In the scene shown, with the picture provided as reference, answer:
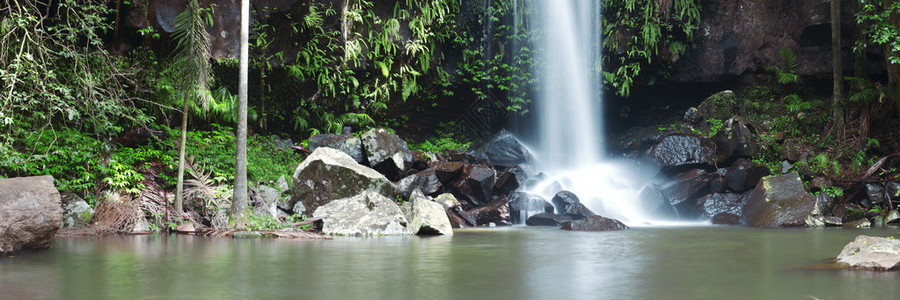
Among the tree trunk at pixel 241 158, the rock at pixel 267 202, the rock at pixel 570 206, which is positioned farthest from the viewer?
the rock at pixel 570 206

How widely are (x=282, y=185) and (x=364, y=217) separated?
116 inches

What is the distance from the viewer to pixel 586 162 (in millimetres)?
19125

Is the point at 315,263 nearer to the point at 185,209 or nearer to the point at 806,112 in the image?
the point at 185,209

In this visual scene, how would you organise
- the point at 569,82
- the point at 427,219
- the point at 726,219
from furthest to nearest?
the point at 569,82 < the point at 726,219 < the point at 427,219

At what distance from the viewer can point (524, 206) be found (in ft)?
45.2

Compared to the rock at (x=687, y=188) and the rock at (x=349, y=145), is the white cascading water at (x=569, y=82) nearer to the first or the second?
the rock at (x=687, y=188)

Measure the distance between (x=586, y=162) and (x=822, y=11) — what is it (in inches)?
310

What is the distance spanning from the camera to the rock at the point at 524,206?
13617 mm


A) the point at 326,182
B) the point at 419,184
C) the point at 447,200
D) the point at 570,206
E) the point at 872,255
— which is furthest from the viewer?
the point at 419,184

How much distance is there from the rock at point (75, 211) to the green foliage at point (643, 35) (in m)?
14.7

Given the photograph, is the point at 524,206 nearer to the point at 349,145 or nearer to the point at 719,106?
the point at 349,145

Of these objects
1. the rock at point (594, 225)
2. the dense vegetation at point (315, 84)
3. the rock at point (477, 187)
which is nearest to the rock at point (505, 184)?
the rock at point (477, 187)

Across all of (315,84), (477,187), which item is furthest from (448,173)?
(315,84)

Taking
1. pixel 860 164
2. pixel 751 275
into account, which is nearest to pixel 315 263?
pixel 751 275
